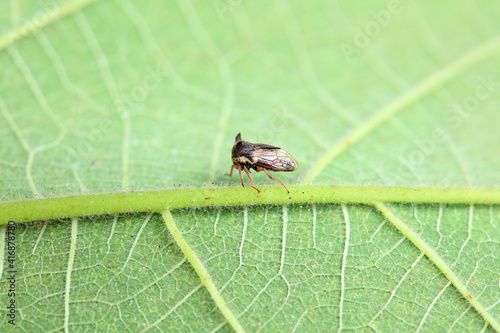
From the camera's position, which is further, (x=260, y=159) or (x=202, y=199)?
(x=260, y=159)

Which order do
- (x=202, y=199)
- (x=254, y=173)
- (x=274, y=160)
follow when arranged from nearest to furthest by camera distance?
(x=202, y=199) < (x=274, y=160) < (x=254, y=173)

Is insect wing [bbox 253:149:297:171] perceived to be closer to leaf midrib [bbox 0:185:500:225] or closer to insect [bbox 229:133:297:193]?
insect [bbox 229:133:297:193]

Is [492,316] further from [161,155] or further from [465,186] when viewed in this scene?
[161,155]

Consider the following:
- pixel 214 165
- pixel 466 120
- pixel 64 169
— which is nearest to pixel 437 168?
pixel 466 120

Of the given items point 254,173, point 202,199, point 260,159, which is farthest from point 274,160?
point 202,199

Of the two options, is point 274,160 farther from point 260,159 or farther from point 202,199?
point 202,199

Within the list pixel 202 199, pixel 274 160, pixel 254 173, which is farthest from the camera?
pixel 254 173

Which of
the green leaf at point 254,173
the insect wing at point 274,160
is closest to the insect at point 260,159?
the insect wing at point 274,160
